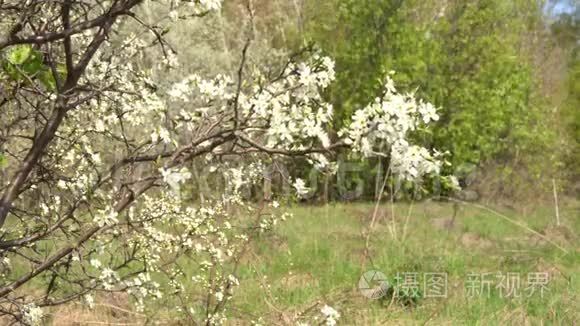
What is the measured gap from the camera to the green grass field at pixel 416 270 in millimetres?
5605

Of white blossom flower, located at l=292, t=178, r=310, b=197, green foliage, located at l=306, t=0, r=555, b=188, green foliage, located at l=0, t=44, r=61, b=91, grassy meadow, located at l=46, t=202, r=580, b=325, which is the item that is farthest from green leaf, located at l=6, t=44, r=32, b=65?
green foliage, located at l=306, t=0, r=555, b=188

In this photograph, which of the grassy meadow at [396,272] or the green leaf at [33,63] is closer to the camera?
the green leaf at [33,63]

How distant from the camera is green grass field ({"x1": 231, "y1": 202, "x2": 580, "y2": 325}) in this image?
18.4ft

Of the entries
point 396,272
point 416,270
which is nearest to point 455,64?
point 416,270

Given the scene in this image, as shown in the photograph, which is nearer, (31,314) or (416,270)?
(31,314)

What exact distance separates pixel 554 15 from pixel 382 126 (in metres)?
34.8

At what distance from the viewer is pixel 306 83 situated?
2.66 meters

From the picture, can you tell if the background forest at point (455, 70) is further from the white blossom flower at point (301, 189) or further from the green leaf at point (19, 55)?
the green leaf at point (19, 55)

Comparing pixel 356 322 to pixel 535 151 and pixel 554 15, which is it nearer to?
pixel 535 151

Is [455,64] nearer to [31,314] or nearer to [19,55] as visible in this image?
[31,314]

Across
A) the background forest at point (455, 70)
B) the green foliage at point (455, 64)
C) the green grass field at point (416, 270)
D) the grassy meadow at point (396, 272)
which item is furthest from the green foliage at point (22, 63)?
the green foliage at point (455, 64)

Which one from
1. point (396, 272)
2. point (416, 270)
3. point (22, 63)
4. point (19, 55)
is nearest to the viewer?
point (19, 55)

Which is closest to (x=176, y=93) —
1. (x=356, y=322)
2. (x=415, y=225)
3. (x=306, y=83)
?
(x=306, y=83)

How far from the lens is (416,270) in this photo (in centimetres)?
735
